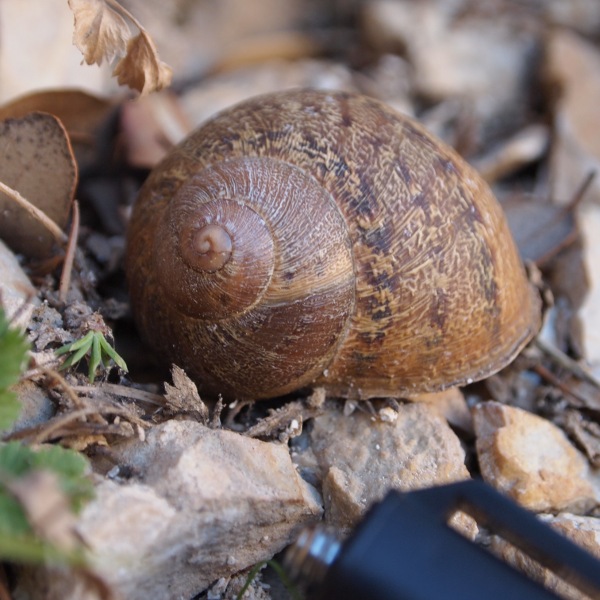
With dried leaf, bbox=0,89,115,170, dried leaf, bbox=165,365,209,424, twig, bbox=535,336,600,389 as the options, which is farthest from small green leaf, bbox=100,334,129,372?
twig, bbox=535,336,600,389

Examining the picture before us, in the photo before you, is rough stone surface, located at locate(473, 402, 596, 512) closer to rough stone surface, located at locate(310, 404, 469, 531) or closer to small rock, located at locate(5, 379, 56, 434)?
rough stone surface, located at locate(310, 404, 469, 531)

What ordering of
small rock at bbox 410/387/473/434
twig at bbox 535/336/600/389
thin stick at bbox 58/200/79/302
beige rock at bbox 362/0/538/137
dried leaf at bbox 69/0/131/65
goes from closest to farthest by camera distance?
dried leaf at bbox 69/0/131/65, thin stick at bbox 58/200/79/302, small rock at bbox 410/387/473/434, twig at bbox 535/336/600/389, beige rock at bbox 362/0/538/137

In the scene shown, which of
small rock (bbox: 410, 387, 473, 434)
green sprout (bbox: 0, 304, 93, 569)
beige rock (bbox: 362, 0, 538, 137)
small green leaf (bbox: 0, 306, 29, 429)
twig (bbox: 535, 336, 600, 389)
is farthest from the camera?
beige rock (bbox: 362, 0, 538, 137)

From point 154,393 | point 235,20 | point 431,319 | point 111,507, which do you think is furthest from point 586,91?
point 111,507

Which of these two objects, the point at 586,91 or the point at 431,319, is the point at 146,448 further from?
the point at 586,91

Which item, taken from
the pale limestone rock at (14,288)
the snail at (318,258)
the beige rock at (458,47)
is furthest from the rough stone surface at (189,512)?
the beige rock at (458,47)

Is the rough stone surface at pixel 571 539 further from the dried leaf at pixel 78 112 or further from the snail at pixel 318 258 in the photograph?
the dried leaf at pixel 78 112

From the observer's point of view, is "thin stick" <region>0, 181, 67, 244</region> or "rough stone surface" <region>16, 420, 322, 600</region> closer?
"rough stone surface" <region>16, 420, 322, 600</region>
